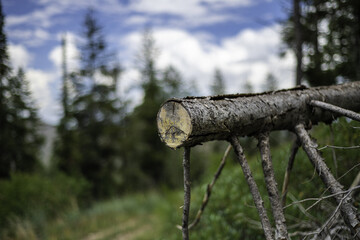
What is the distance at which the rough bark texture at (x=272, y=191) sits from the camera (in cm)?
201

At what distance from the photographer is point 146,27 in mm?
28656

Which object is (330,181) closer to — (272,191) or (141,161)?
(272,191)

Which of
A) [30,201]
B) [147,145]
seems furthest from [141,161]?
[30,201]

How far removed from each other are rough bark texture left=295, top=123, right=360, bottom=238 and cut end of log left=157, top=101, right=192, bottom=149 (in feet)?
3.68

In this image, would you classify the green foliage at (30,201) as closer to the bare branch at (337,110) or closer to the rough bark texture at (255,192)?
the rough bark texture at (255,192)

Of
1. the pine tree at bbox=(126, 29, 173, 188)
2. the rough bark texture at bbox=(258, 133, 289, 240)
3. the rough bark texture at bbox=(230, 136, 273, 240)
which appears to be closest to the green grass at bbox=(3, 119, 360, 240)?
the rough bark texture at bbox=(258, 133, 289, 240)

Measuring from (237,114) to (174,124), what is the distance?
49 cm

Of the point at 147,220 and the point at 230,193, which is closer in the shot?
the point at 230,193

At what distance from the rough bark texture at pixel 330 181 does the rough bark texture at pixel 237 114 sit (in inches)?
7.0

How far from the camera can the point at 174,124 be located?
1.95 metres

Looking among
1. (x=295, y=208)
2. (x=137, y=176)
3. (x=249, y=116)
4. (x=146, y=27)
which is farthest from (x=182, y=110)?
(x=146, y=27)

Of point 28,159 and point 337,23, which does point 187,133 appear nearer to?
point 337,23

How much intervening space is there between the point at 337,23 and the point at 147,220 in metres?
9.37

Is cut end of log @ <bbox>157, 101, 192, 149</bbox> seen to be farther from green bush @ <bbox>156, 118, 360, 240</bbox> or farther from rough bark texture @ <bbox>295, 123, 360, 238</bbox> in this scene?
green bush @ <bbox>156, 118, 360, 240</bbox>
